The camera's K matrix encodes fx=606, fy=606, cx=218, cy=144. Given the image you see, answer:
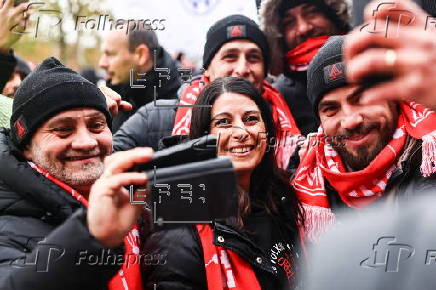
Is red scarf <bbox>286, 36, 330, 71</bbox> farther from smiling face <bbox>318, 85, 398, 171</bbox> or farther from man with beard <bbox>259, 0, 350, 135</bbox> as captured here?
smiling face <bbox>318, 85, 398, 171</bbox>

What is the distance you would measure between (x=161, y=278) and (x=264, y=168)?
770 mm

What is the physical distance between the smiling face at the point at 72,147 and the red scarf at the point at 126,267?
0.06 meters

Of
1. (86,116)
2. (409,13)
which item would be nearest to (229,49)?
(86,116)

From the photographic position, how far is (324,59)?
2.82 metres

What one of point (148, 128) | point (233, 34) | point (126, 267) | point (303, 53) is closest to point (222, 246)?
point (126, 267)

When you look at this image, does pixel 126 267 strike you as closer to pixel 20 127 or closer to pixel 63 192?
pixel 63 192

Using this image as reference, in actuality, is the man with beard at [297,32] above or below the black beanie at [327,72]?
above

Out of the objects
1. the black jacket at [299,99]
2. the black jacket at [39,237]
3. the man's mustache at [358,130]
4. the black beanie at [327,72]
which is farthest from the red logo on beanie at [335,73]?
the black jacket at [39,237]

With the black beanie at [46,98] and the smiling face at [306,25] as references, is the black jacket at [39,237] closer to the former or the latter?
the black beanie at [46,98]

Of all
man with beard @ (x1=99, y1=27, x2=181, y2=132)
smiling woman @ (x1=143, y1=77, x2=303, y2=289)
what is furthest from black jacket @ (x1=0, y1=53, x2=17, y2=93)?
smiling woman @ (x1=143, y1=77, x2=303, y2=289)

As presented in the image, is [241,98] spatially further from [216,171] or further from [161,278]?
[216,171]

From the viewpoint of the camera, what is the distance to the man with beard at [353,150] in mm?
2494

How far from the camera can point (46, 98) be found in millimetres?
2379

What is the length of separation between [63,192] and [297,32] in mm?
1947
